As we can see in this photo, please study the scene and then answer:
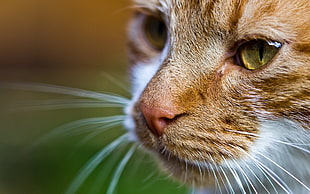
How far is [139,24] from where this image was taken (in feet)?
5.08

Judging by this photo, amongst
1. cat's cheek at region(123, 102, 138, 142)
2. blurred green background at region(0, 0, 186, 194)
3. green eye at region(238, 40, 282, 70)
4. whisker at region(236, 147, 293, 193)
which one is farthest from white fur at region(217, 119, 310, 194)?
blurred green background at region(0, 0, 186, 194)

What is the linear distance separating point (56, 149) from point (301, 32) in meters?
2.02

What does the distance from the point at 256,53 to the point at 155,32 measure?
17.1 inches

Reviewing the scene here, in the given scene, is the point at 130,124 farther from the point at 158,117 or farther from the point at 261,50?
the point at 261,50

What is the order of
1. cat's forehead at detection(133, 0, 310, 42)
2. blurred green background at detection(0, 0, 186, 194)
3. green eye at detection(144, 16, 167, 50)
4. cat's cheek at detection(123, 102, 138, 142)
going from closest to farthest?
1. cat's forehead at detection(133, 0, 310, 42)
2. cat's cheek at detection(123, 102, 138, 142)
3. green eye at detection(144, 16, 167, 50)
4. blurred green background at detection(0, 0, 186, 194)

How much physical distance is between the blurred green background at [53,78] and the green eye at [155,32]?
0.93m

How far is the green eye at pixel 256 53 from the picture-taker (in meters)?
1.08

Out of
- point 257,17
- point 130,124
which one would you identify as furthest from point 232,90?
point 130,124

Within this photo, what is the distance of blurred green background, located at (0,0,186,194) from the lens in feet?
8.45

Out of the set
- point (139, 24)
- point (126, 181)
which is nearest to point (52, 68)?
point (126, 181)

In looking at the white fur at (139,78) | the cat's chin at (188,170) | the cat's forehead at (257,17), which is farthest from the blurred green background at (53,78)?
the cat's forehead at (257,17)

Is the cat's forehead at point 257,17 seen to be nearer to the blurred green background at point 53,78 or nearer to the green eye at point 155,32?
the green eye at point 155,32

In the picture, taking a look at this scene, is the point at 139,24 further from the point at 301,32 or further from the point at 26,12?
the point at 26,12

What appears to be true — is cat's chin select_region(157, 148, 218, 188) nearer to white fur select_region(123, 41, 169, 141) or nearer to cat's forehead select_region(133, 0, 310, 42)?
white fur select_region(123, 41, 169, 141)
